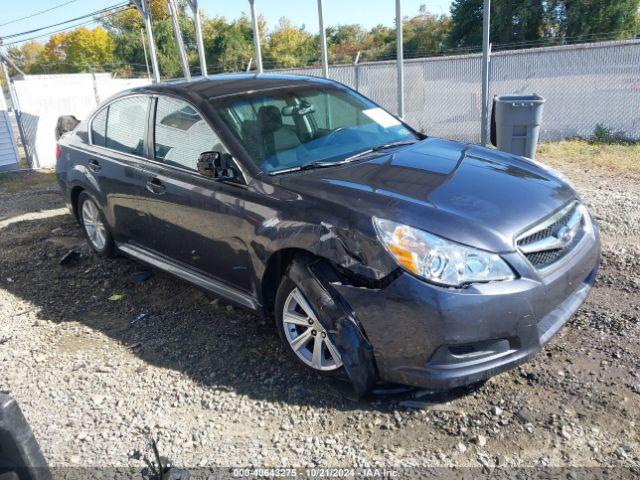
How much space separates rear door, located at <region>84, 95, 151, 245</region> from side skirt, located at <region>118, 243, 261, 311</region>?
10cm

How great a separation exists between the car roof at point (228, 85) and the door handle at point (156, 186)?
27.1 inches

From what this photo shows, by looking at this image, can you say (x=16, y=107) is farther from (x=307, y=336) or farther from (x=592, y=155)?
(x=592, y=155)

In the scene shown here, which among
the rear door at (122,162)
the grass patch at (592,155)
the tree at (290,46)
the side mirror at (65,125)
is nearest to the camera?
the rear door at (122,162)

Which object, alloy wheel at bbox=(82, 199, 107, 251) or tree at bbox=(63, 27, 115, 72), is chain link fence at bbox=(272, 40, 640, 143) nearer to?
alloy wheel at bbox=(82, 199, 107, 251)

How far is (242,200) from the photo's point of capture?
347 cm

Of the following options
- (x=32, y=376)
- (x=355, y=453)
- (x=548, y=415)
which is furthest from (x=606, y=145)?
(x=32, y=376)

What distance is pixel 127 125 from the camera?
4.70 metres

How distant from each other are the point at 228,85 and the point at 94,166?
5.48ft

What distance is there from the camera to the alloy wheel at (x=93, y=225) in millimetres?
5266

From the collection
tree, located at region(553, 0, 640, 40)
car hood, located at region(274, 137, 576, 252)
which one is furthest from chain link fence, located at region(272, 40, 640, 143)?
tree, located at region(553, 0, 640, 40)

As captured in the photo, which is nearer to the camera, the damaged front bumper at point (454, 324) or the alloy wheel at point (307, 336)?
the damaged front bumper at point (454, 324)

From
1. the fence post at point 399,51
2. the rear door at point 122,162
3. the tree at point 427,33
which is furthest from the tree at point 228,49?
the rear door at point 122,162

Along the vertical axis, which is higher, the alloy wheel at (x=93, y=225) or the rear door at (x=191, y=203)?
the rear door at (x=191, y=203)

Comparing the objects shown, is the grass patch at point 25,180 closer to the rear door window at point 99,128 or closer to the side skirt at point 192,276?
the rear door window at point 99,128
